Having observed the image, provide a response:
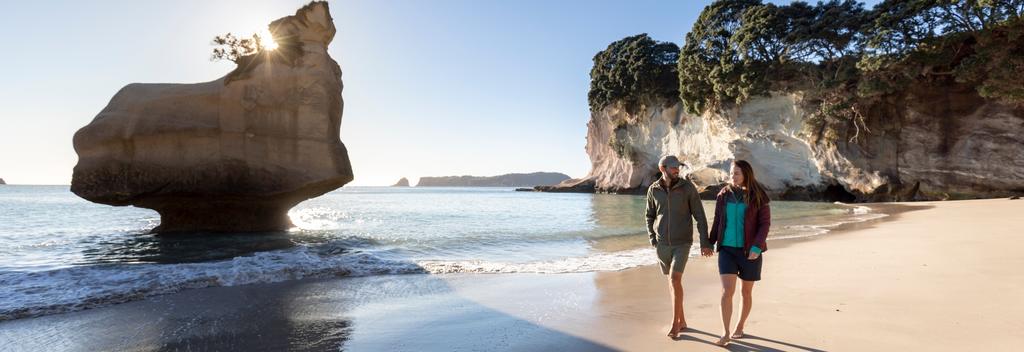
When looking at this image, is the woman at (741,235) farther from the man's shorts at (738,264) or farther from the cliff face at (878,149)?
the cliff face at (878,149)

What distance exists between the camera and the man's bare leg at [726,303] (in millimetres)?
4246

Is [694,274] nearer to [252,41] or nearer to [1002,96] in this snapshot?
[252,41]

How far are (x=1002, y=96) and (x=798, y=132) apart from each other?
10.6 m

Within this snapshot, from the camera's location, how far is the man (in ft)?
15.0

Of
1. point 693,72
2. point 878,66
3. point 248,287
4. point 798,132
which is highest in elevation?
→ point 693,72

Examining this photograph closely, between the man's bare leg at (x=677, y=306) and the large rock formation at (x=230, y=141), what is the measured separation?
1296 cm

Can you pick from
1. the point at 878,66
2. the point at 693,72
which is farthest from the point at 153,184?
the point at 693,72

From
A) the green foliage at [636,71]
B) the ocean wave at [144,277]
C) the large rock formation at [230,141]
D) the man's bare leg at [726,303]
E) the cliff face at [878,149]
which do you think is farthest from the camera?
the green foliage at [636,71]

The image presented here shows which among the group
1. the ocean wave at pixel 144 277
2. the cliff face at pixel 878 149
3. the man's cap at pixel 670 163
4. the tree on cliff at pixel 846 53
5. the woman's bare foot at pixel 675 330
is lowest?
the ocean wave at pixel 144 277

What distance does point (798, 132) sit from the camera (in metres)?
33.3

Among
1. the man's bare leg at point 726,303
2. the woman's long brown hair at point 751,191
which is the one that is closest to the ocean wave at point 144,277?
the man's bare leg at point 726,303

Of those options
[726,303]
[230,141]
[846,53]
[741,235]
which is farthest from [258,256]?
[846,53]

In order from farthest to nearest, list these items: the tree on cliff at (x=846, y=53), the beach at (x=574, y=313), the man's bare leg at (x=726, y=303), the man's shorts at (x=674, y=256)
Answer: the tree on cliff at (x=846, y=53) < the man's shorts at (x=674, y=256) < the beach at (x=574, y=313) < the man's bare leg at (x=726, y=303)

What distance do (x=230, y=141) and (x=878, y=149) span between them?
111 feet
